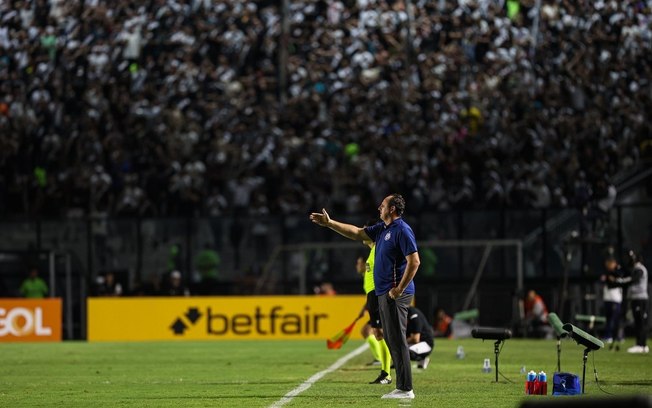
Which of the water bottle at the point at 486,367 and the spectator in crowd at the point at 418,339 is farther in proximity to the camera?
the spectator in crowd at the point at 418,339

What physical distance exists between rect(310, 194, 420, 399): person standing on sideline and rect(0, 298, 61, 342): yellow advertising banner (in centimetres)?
1970

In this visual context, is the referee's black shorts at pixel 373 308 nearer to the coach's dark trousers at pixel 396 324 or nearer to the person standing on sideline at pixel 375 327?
the person standing on sideline at pixel 375 327

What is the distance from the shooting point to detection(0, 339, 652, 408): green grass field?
13.7 meters

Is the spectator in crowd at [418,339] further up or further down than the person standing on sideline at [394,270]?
further down

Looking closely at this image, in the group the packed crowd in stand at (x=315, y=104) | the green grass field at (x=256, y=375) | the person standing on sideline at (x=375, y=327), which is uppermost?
the packed crowd in stand at (x=315, y=104)

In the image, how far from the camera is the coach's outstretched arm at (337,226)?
1291 centimetres

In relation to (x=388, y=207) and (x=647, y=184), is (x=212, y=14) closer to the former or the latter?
(x=647, y=184)

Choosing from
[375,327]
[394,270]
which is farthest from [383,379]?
[394,270]

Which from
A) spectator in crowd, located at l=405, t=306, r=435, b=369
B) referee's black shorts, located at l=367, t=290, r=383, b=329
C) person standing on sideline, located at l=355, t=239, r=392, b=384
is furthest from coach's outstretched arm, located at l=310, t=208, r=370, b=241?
spectator in crowd, located at l=405, t=306, r=435, b=369

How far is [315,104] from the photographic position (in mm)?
34188

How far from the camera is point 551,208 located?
1198 inches

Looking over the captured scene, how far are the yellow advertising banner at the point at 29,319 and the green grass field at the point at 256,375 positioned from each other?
8.80ft

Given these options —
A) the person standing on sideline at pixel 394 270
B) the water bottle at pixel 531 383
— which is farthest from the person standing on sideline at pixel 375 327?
the water bottle at pixel 531 383

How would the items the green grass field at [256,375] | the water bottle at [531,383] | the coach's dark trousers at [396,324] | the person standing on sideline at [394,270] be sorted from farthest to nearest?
the water bottle at [531,383]
the green grass field at [256,375]
the coach's dark trousers at [396,324]
the person standing on sideline at [394,270]
